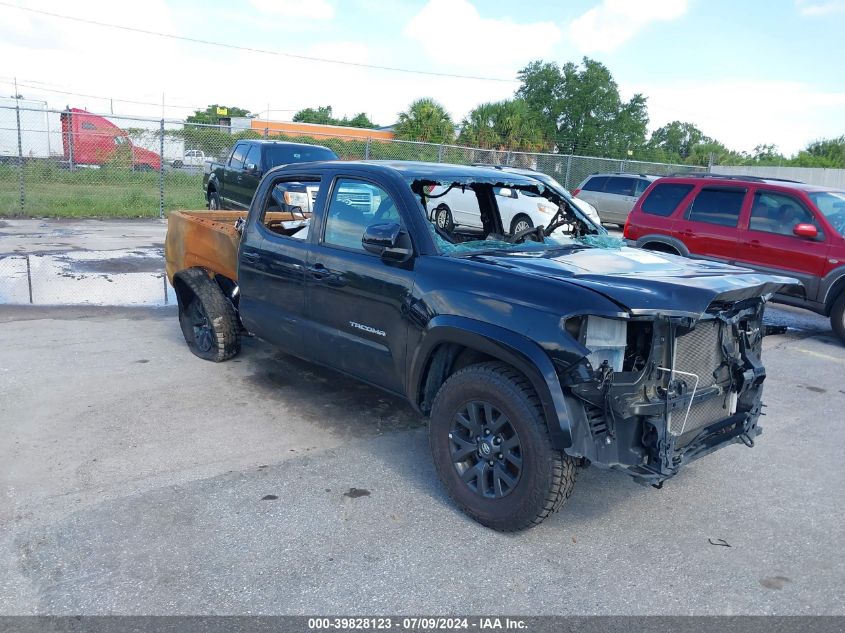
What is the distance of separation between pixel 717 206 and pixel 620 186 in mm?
10797

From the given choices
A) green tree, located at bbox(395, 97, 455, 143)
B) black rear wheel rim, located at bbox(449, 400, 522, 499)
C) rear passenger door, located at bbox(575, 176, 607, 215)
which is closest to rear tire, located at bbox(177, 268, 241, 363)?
black rear wheel rim, located at bbox(449, 400, 522, 499)

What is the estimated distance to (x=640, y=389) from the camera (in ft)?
11.0

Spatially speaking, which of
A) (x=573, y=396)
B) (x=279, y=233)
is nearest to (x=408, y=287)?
(x=573, y=396)

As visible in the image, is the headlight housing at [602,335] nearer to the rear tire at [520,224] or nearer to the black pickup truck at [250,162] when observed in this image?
the rear tire at [520,224]

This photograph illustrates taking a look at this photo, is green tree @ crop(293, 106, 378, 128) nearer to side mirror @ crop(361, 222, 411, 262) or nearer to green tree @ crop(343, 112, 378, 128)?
green tree @ crop(343, 112, 378, 128)

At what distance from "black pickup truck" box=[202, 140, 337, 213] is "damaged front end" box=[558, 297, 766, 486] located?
10.8 metres

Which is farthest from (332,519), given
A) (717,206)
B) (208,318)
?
(717,206)

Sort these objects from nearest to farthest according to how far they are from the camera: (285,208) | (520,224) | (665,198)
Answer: (520,224), (285,208), (665,198)

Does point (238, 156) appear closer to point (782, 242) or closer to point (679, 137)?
point (782, 242)

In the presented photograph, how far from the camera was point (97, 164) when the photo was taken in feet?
68.2

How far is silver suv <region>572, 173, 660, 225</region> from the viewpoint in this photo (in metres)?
19.5

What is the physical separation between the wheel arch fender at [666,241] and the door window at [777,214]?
0.87m

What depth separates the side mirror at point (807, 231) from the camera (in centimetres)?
830

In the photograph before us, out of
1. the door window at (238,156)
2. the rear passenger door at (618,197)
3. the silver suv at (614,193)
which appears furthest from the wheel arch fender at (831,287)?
the rear passenger door at (618,197)
